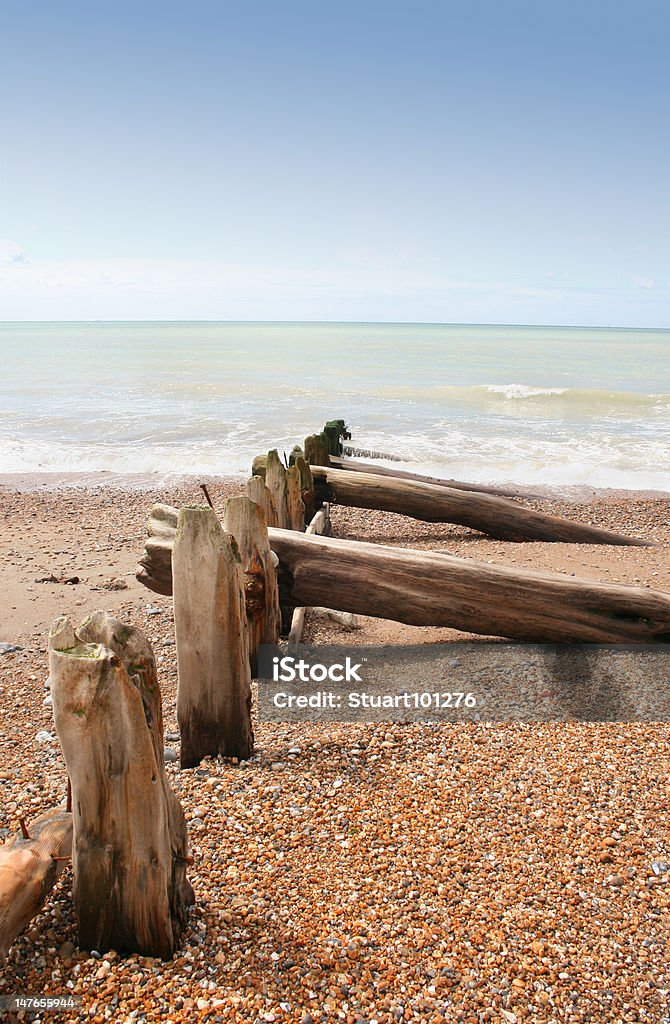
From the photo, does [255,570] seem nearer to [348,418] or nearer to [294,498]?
[294,498]

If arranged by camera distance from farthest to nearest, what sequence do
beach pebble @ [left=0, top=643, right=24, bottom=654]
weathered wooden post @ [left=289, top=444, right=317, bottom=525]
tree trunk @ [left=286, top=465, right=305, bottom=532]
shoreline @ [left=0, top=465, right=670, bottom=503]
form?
shoreline @ [left=0, top=465, right=670, bottom=503] → weathered wooden post @ [left=289, top=444, right=317, bottom=525] → tree trunk @ [left=286, top=465, right=305, bottom=532] → beach pebble @ [left=0, top=643, right=24, bottom=654]

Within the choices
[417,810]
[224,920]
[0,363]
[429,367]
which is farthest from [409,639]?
[0,363]

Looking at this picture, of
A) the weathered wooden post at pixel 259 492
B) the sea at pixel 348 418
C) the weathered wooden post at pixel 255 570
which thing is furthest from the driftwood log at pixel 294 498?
the sea at pixel 348 418

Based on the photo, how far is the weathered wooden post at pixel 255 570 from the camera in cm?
407

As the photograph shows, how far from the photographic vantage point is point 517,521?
24.4 ft

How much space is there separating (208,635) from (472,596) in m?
1.88

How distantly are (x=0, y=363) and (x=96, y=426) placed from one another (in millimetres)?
23999

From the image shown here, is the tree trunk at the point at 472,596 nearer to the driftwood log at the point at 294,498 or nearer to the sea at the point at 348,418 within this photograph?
the driftwood log at the point at 294,498

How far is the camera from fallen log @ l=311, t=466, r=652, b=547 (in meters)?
7.42

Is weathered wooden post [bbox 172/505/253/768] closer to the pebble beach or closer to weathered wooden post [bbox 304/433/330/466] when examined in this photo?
the pebble beach

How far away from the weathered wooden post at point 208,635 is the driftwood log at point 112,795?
3.57 ft

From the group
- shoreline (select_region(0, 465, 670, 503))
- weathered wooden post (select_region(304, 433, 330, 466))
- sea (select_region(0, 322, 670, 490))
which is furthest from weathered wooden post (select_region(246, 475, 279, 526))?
sea (select_region(0, 322, 670, 490))

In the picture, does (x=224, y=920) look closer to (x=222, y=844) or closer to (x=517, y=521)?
(x=222, y=844)

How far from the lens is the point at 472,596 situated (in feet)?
14.5
